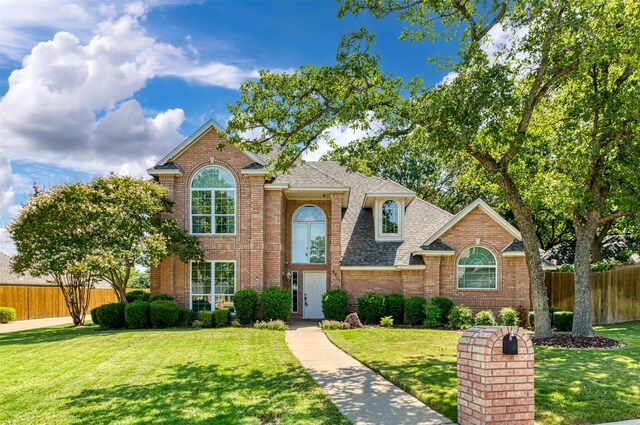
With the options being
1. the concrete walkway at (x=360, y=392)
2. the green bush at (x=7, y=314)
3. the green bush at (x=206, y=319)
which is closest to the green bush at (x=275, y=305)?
the green bush at (x=206, y=319)

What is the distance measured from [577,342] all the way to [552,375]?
5.02 metres

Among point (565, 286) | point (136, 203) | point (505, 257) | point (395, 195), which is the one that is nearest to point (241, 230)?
point (136, 203)

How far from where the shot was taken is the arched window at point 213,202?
20062 mm

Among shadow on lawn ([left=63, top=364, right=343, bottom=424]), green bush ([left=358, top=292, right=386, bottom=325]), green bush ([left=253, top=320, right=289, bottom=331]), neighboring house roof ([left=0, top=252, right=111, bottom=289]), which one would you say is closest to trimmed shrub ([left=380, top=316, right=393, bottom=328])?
green bush ([left=358, top=292, right=386, bottom=325])

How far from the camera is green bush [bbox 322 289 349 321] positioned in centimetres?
1983

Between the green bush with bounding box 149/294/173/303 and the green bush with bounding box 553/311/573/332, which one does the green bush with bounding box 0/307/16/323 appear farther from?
the green bush with bounding box 553/311/573/332

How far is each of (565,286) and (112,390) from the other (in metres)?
19.9

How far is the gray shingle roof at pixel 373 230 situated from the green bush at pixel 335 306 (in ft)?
5.05

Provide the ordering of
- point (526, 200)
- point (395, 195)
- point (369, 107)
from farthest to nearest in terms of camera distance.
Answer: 1. point (395, 195)
2. point (526, 200)
3. point (369, 107)

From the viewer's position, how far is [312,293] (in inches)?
859

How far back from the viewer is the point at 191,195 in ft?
66.0

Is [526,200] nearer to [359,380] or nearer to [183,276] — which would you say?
[359,380]

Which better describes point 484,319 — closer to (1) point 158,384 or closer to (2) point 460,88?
(2) point 460,88

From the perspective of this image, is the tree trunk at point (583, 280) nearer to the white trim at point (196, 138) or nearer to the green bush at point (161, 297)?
the white trim at point (196, 138)
